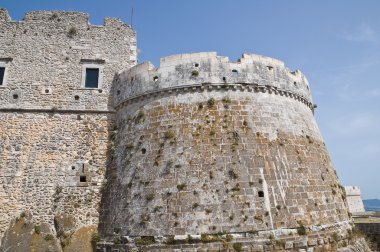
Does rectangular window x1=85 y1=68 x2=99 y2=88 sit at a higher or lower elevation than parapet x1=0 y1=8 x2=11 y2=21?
lower

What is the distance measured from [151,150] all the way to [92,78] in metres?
5.85

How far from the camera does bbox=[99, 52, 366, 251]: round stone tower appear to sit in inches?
426

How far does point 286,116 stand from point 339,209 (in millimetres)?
4715

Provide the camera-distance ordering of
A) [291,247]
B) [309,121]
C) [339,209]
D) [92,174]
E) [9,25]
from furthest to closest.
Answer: [9,25] < [309,121] < [92,174] < [339,209] < [291,247]

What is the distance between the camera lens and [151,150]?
12.7 meters

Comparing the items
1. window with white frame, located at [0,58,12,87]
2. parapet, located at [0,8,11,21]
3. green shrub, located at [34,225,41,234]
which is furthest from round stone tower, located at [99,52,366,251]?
parapet, located at [0,8,11,21]

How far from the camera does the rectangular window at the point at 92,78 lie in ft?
51.1

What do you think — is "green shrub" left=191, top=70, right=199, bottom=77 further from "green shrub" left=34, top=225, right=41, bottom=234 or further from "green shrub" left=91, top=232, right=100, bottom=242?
"green shrub" left=34, top=225, right=41, bottom=234

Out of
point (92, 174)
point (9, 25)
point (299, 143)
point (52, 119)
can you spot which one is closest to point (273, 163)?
point (299, 143)

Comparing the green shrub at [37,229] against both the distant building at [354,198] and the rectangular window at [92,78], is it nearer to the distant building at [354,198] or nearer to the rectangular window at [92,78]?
the rectangular window at [92,78]

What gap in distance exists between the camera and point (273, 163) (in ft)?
39.3

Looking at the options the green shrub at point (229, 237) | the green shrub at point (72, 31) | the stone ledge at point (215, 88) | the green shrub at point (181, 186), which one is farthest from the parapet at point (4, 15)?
the green shrub at point (229, 237)

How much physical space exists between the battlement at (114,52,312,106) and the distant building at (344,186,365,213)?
82.2 ft

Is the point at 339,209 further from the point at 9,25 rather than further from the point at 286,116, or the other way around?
the point at 9,25
